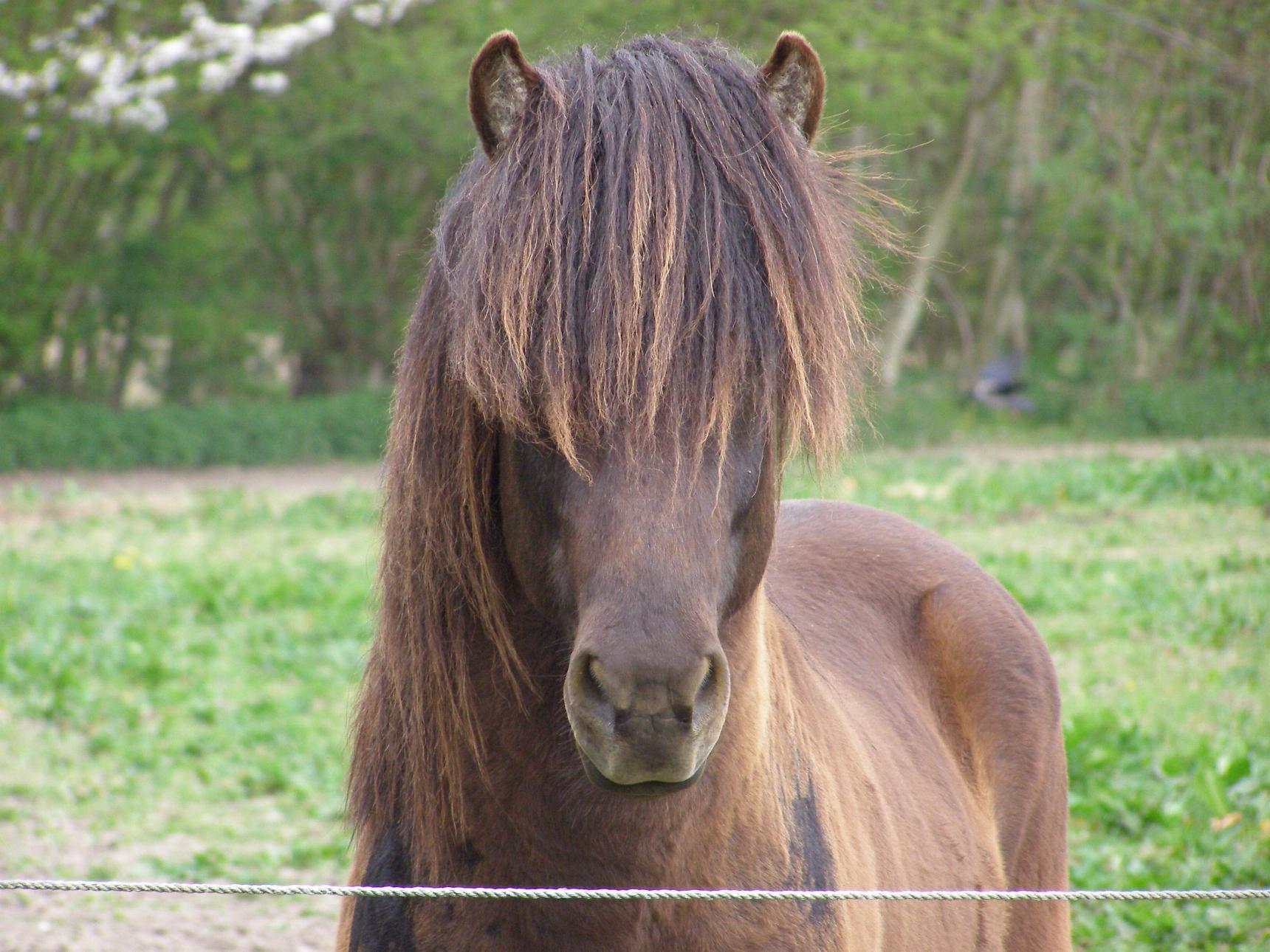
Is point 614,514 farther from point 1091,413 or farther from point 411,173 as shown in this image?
point 411,173

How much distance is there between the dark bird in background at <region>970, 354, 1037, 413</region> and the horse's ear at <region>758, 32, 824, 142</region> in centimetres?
2086

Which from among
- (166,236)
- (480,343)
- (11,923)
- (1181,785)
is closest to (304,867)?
(11,923)

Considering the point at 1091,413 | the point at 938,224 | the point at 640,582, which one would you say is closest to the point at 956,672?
the point at 640,582

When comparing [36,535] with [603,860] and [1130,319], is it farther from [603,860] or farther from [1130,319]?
[1130,319]

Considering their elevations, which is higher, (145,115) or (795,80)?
(145,115)

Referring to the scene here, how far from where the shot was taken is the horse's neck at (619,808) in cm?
175

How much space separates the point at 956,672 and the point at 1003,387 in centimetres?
2033

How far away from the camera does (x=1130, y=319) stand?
21.5 meters

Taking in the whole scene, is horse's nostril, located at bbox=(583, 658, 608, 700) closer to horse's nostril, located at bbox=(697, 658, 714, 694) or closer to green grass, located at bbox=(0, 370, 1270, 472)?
horse's nostril, located at bbox=(697, 658, 714, 694)

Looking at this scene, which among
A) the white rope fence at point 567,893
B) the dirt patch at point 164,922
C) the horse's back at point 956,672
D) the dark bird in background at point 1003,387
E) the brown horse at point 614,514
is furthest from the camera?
the dark bird in background at point 1003,387

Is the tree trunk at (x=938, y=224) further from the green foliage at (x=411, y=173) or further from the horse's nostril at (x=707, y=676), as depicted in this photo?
the horse's nostril at (x=707, y=676)

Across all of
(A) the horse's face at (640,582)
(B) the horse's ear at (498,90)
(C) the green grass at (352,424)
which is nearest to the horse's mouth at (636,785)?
(A) the horse's face at (640,582)

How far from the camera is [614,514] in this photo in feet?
5.15

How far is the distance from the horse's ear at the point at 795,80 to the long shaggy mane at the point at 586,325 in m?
0.04
